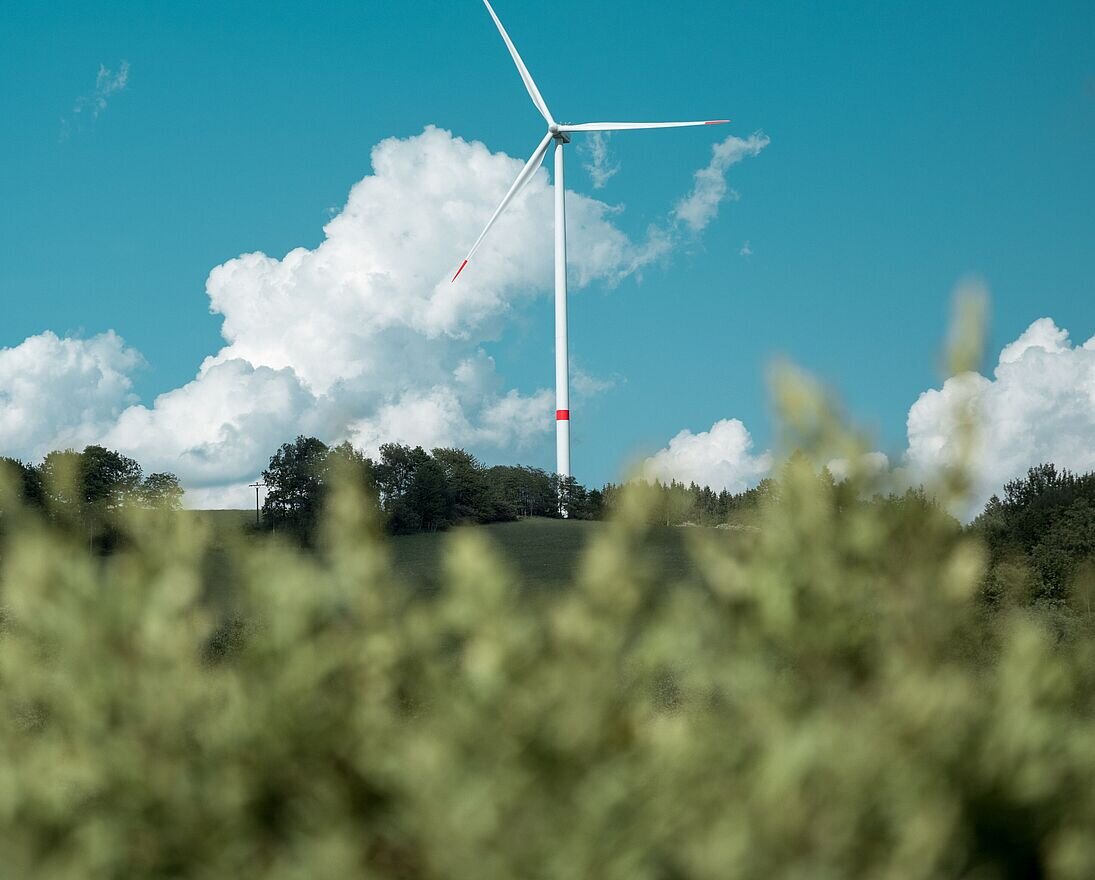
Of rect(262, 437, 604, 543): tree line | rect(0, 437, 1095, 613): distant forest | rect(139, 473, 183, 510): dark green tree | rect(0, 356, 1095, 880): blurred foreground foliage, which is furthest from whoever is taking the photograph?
rect(262, 437, 604, 543): tree line

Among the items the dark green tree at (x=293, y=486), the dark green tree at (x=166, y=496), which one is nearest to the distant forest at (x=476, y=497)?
the dark green tree at (x=293, y=486)

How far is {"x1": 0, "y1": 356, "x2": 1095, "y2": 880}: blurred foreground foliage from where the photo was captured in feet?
9.47

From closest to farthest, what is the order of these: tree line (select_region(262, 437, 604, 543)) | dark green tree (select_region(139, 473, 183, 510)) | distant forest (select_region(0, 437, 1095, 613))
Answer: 1. dark green tree (select_region(139, 473, 183, 510))
2. distant forest (select_region(0, 437, 1095, 613))
3. tree line (select_region(262, 437, 604, 543))

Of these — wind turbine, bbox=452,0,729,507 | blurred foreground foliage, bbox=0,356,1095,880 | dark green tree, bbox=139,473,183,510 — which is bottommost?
blurred foreground foliage, bbox=0,356,1095,880

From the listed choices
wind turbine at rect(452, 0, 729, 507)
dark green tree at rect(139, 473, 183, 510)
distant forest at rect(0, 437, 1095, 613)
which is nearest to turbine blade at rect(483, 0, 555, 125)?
wind turbine at rect(452, 0, 729, 507)

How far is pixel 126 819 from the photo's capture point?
9.91 feet

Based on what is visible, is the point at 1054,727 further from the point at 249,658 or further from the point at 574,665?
the point at 249,658

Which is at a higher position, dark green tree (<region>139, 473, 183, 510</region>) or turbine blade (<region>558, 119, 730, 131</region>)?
turbine blade (<region>558, 119, 730, 131</region>)

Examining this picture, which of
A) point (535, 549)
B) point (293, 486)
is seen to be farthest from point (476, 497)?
point (293, 486)

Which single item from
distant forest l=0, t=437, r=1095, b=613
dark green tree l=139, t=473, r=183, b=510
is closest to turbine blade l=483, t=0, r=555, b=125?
distant forest l=0, t=437, r=1095, b=613

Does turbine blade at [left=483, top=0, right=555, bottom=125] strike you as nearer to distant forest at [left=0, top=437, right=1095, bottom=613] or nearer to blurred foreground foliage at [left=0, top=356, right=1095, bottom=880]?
distant forest at [left=0, top=437, right=1095, bottom=613]

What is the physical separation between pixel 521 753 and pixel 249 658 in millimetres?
981

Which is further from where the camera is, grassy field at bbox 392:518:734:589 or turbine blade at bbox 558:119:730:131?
turbine blade at bbox 558:119:730:131

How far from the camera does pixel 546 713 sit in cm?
308
